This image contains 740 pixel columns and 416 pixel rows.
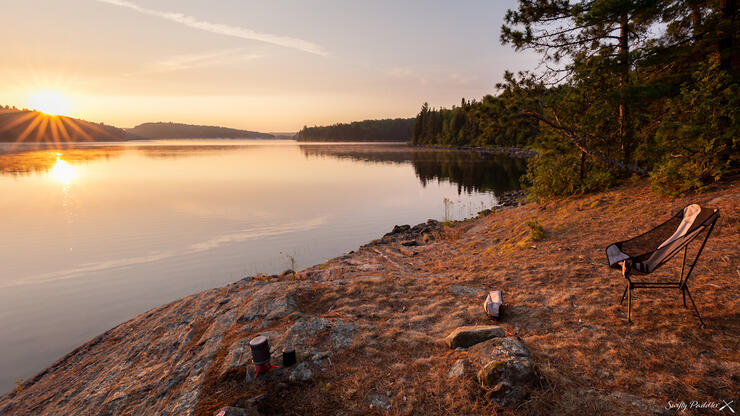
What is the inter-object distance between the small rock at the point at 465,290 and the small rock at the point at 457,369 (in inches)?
99.5

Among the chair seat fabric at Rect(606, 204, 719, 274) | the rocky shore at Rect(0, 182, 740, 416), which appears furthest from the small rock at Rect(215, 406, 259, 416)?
the chair seat fabric at Rect(606, 204, 719, 274)

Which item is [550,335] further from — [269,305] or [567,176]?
[567,176]

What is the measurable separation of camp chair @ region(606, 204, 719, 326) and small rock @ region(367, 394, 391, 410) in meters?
3.52

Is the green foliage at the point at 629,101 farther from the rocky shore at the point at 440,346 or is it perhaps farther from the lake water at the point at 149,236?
the lake water at the point at 149,236

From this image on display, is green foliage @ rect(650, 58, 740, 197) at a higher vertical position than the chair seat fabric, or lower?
higher

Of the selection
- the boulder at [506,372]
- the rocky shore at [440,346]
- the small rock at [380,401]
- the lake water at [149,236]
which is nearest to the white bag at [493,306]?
the rocky shore at [440,346]

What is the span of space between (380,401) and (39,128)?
240341 millimetres

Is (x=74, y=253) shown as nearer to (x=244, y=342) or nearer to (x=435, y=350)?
(x=244, y=342)

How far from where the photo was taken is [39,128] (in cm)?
16225

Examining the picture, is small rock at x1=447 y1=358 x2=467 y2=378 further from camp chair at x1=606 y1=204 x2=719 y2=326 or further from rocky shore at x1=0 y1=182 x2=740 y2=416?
camp chair at x1=606 y1=204 x2=719 y2=326

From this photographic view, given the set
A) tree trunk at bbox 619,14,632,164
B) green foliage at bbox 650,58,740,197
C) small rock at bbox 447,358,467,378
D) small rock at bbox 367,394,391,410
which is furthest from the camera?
tree trunk at bbox 619,14,632,164

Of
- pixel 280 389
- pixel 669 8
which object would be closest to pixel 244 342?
pixel 280 389

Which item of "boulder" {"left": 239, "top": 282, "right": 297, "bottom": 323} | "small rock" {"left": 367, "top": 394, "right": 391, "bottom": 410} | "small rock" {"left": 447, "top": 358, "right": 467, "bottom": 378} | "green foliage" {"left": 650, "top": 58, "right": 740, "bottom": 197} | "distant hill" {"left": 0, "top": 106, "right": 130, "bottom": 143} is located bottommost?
"boulder" {"left": 239, "top": 282, "right": 297, "bottom": 323}

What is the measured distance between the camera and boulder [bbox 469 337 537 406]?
10.4 feet
